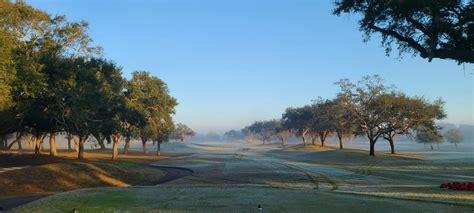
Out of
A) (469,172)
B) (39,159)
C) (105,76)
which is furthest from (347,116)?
(39,159)

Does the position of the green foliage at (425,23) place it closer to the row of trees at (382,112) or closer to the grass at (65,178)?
the grass at (65,178)

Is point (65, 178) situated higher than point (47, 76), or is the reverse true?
point (47, 76)

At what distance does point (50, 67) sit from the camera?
3775 cm

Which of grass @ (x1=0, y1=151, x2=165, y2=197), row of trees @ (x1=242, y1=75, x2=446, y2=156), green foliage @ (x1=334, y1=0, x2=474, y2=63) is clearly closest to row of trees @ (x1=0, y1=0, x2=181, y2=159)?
grass @ (x1=0, y1=151, x2=165, y2=197)

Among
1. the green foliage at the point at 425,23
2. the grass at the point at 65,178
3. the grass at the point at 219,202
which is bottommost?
the grass at the point at 65,178

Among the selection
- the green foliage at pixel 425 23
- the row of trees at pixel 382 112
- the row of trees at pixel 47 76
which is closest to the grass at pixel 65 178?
the row of trees at pixel 47 76

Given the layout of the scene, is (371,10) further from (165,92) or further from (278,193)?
(165,92)

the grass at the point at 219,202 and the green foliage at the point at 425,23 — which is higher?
the green foliage at the point at 425,23

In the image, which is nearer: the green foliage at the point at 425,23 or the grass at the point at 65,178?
the green foliage at the point at 425,23

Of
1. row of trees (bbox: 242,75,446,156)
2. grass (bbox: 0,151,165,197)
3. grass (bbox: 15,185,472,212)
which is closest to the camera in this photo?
grass (bbox: 15,185,472,212)

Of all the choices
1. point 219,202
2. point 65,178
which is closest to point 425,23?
point 219,202

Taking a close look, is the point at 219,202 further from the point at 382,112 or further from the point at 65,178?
the point at 382,112

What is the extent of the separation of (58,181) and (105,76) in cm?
1768

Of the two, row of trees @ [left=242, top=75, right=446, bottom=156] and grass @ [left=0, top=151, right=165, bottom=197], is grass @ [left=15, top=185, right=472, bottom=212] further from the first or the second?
row of trees @ [left=242, top=75, right=446, bottom=156]
